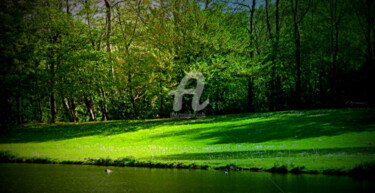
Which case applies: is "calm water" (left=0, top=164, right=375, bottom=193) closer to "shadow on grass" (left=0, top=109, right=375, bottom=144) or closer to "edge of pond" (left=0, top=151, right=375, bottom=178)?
"edge of pond" (left=0, top=151, right=375, bottom=178)

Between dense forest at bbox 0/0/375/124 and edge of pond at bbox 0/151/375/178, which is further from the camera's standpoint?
dense forest at bbox 0/0/375/124

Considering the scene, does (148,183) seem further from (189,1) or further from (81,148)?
(189,1)

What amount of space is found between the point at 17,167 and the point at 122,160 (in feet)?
23.4

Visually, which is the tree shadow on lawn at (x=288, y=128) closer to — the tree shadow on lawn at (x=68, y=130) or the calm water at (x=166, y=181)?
Result: the tree shadow on lawn at (x=68, y=130)

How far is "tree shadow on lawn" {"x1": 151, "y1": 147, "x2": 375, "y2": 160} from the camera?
18.0 m

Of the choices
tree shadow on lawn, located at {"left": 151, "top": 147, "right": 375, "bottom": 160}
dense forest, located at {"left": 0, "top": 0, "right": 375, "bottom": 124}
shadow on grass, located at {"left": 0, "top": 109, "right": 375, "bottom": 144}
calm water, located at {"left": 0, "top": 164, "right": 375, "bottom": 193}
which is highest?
dense forest, located at {"left": 0, "top": 0, "right": 375, "bottom": 124}

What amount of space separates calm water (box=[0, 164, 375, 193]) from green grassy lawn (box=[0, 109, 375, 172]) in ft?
4.24

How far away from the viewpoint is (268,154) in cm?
1945

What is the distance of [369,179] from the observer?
14.8m

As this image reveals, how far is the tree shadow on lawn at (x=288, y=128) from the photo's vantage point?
24.3m

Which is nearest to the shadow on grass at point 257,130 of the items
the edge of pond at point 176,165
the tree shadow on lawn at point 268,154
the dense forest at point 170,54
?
the tree shadow on lawn at point 268,154

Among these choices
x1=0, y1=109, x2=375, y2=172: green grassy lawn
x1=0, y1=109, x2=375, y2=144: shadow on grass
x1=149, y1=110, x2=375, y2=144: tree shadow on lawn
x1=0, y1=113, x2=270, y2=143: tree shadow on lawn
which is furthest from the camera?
x1=0, y1=113, x2=270, y2=143: tree shadow on lawn

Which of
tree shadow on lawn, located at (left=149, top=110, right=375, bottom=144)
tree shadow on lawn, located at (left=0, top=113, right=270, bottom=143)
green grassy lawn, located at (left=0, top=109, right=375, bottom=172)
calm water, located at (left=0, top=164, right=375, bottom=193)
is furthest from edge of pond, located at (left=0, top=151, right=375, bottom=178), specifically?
tree shadow on lawn, located at (left=0, top=113, right=270, bottom=143)

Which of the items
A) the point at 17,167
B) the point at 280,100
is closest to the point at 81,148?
the point at 17,167
